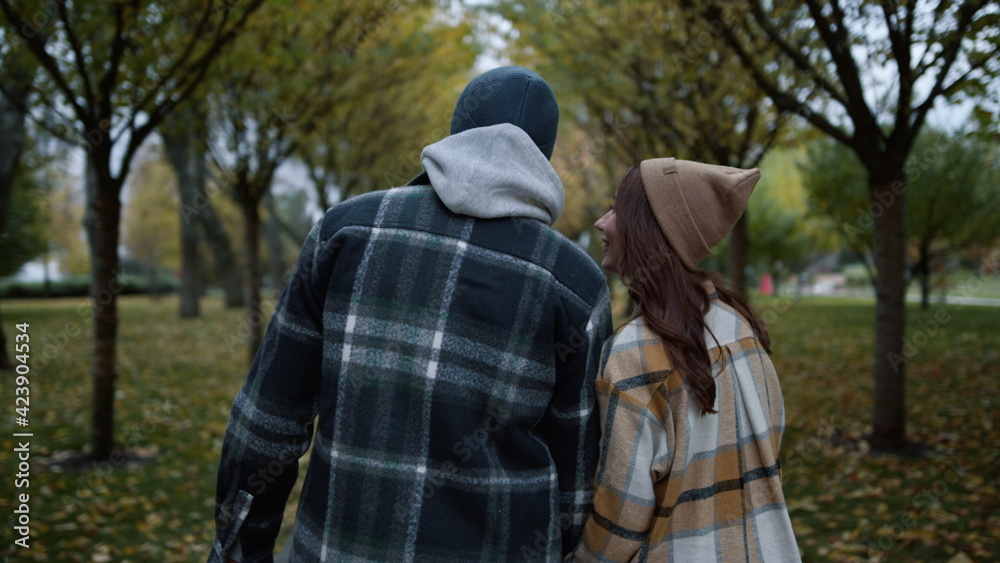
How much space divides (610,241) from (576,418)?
1.82 feet

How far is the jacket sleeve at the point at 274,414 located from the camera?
58.5 inches

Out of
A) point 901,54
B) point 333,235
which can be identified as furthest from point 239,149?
point 333,235

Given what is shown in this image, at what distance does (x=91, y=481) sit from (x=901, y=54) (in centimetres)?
753

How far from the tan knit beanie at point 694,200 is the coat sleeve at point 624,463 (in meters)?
0.36

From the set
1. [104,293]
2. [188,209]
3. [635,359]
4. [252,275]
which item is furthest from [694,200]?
[188,209]

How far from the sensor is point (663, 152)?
11992 millimetres

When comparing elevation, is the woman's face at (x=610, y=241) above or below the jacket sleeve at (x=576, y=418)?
above

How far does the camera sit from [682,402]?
5.19 feet

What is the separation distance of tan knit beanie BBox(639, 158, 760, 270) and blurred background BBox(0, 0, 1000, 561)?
10.4 feet

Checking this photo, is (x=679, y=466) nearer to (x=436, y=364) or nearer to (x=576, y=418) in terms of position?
(x=576, y=418)

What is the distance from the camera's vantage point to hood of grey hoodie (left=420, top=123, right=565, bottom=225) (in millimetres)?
1395

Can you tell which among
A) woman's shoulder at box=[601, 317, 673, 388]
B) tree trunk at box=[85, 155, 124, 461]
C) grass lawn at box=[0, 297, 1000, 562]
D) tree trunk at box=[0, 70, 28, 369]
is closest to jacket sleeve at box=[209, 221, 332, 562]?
woman's shoulder at box=[601, 317, 673, 388]

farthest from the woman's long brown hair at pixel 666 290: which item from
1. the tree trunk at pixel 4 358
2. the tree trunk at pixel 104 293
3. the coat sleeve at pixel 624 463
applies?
the tree trunk at pixel 4 358

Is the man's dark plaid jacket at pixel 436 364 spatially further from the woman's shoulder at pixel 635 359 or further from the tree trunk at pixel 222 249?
the tree trunk at pixel 222 249
